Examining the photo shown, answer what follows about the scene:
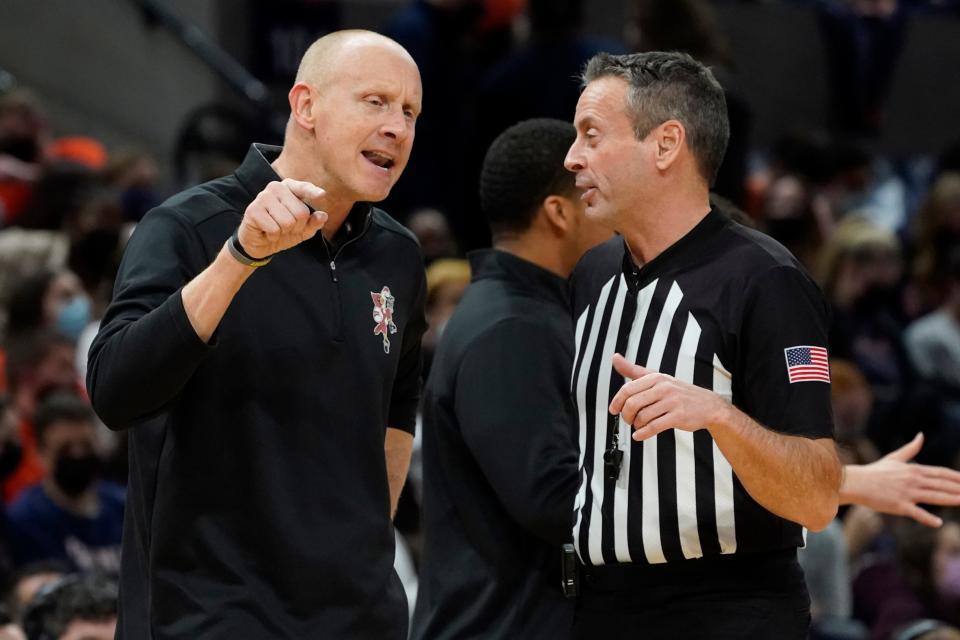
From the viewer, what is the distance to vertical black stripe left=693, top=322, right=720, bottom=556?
351cm

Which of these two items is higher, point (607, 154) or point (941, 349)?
point (607, 154)

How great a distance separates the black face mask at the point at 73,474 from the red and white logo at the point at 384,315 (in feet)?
11.0

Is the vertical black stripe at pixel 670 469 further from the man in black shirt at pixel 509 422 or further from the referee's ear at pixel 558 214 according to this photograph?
the referee's ear at pixel 558 214

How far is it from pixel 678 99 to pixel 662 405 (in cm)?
90

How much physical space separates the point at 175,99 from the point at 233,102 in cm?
48

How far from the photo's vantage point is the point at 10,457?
6922 millimetres

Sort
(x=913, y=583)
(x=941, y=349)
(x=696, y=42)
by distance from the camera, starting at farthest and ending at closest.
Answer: (x=941, y=349) < (x=696, y=42) < (x=913, y=583)

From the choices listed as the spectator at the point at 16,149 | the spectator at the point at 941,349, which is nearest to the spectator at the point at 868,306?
the spectator at the point at 941,349

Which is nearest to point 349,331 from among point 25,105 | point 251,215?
point 251,215

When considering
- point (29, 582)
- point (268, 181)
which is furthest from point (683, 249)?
point (29, 582)

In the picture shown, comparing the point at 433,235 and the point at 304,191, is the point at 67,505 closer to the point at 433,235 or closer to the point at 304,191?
the point at 433,235

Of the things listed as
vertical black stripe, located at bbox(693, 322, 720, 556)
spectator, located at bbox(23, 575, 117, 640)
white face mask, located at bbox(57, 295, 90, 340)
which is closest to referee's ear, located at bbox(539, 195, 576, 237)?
vertical black stripe, located at bbox(693, 322, 720, 556)

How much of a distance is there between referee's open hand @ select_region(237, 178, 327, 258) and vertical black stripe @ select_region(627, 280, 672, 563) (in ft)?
2.92

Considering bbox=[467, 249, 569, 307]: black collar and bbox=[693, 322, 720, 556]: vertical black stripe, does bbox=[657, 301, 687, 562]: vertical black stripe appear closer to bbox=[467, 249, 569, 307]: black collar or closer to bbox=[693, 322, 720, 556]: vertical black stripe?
bbox=[693, 322, 720, 556]: vertical black stripe
